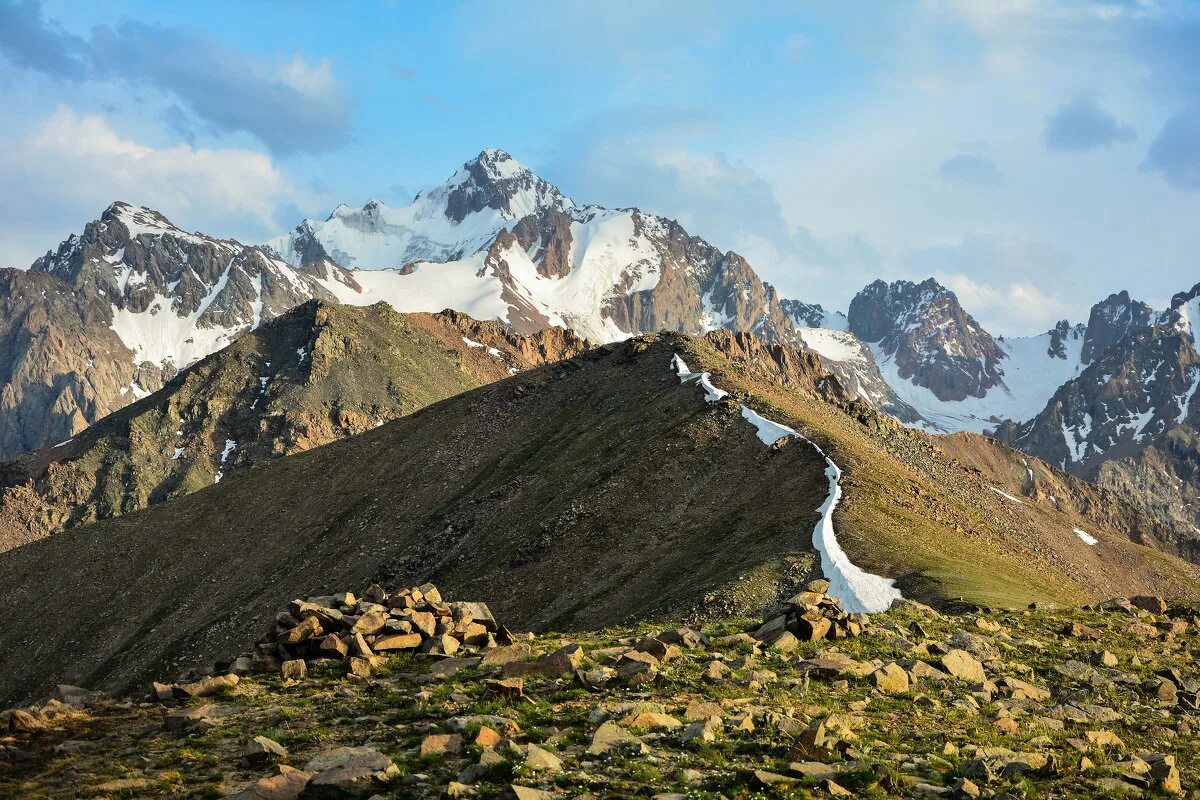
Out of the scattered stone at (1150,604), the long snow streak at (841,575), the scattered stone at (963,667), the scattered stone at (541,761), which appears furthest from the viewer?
the long snow streak at (841,575)

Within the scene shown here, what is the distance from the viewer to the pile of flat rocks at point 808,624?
31291mm

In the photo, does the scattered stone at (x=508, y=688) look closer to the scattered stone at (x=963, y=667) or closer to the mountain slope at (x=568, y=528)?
the scattered stone at (x=963, y=667)

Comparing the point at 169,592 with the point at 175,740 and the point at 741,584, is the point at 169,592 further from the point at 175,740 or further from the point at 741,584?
the point at 175,740

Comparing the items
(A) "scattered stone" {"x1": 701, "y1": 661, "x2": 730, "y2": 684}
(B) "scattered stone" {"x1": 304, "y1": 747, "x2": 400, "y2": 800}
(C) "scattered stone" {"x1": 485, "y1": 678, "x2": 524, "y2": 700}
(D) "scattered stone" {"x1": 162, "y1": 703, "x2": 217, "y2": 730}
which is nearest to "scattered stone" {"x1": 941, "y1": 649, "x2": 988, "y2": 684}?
(A) "scattered stone" {"x1": 701, "y1": 661, "x2": 730, "y2": 684}

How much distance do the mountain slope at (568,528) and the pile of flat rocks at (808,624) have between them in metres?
10.7

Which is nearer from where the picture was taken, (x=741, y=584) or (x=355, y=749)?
(x=355, y=749)

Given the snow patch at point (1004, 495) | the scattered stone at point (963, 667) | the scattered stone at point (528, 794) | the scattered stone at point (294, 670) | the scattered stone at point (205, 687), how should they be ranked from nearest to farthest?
the scattered stone at point (528, 794) → the scattered stone at point (205, 687) → the scattered stone at point (963, 667) → the scattered stone at point (294, 670) → the snow patch at point (1004, 495)

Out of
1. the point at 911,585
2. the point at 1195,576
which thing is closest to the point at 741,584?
the point at 911,585

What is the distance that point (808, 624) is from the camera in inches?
1244

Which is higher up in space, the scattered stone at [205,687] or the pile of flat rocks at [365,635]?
the pile of flat rocks at [365,635]

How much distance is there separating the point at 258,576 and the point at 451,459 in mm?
20135

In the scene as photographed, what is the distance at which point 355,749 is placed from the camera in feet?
69.6

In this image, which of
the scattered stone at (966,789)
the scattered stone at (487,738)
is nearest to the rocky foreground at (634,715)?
the scattered stone at (966,789)

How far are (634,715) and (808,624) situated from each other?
10574 millimetres
